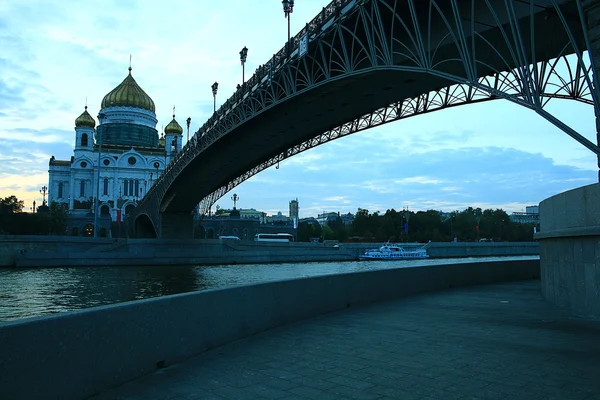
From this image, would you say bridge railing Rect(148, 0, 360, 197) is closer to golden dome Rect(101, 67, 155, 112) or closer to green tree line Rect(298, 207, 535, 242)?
green tree line Rect(298, 207, 535, 242)

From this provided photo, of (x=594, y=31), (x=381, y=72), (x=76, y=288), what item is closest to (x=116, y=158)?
(x=76, y=288)

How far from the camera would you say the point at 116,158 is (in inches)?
4469

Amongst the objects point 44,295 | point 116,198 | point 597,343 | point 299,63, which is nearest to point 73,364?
point 597,343

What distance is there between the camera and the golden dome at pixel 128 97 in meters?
116

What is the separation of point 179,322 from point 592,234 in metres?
6.12

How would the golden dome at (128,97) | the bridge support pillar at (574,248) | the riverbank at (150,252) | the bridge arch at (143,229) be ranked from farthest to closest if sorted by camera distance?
the golden dome at (128,97)
the bridge arch at (143,229)
the riverbank at (150,252)
the bridge support pillar at (574,248)

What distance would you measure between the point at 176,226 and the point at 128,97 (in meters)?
66.6

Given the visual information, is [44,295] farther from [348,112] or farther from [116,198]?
[116,198]

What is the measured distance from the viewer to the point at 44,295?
2336cm

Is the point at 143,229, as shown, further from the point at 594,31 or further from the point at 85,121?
the point at 594,31

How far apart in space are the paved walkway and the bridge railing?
16.4 meters

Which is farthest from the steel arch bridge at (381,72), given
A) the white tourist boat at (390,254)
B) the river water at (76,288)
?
the white tourist boat at (390,254)

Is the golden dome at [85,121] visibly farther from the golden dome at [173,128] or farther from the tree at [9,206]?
the tree at [9,206]

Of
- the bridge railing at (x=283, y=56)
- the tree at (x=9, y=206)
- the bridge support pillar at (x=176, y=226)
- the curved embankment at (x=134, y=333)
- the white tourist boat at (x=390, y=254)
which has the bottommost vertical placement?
the white tourist boat at (x=390, y=254)
